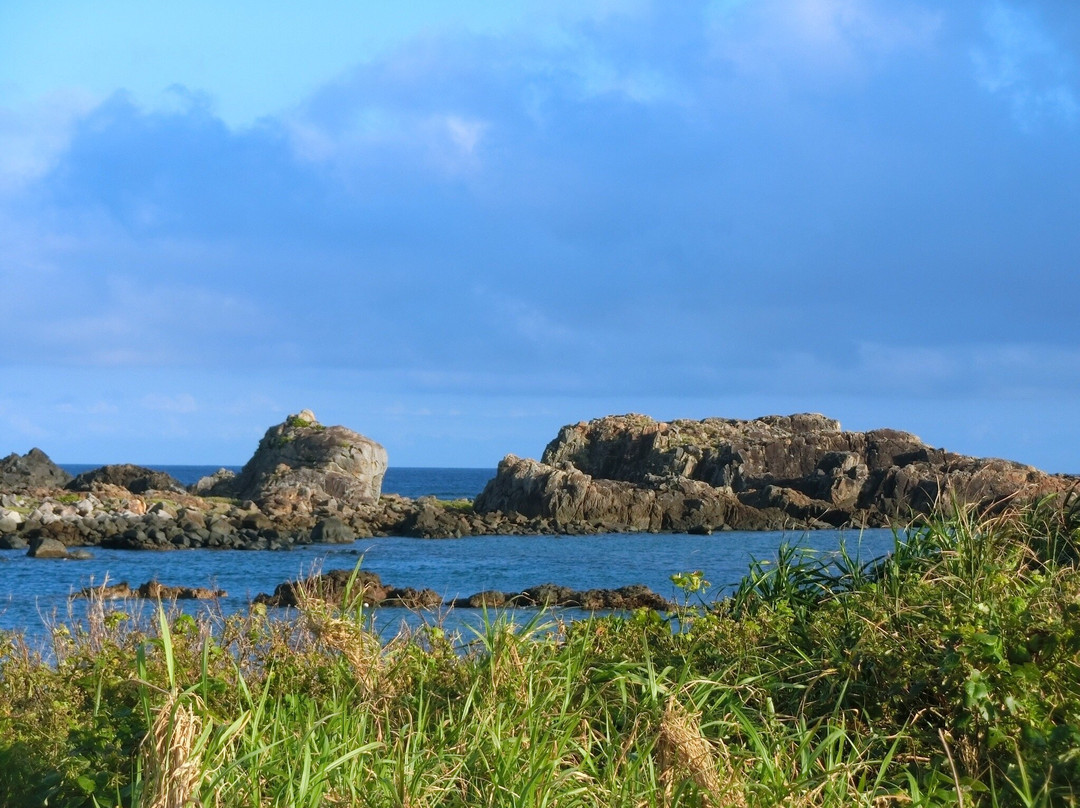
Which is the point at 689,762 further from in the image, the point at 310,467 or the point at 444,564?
the point at 310,467

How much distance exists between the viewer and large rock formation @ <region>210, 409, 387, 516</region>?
58000 millimetres

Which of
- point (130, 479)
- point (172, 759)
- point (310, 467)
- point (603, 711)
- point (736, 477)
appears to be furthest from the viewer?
point (130, 479)

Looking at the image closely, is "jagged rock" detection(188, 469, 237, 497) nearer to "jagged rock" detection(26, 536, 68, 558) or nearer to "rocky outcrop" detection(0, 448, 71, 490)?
"rocky outcrop" detection(0, 448, 71, 490)

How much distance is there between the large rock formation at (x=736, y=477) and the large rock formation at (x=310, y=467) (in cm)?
706

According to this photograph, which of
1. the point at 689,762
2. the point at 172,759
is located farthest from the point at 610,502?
the point at 172,759

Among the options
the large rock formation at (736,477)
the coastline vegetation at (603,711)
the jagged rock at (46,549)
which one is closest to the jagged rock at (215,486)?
the large rock formation at (736,477)

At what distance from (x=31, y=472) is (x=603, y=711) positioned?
6849cm

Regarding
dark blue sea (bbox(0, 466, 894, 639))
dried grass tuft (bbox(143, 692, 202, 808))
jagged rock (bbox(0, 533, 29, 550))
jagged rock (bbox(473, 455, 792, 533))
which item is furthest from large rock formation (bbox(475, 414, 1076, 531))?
dried grass tuft (bbox(143, 692, 202, 808))

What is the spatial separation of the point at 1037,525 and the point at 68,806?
664 centimetres

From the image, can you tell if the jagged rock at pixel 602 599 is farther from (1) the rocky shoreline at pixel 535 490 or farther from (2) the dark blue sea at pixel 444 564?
(1) the rocky shoreline at pixel 535 490

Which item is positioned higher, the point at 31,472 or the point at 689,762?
the point at 31,472

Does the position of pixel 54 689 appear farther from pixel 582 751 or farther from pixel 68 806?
pixel 582 751

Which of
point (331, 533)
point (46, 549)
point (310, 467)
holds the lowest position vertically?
point (46, 549)

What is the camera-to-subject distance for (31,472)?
66.2 meters
